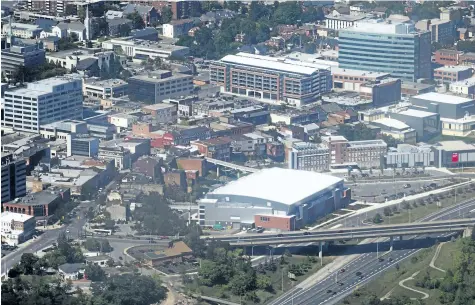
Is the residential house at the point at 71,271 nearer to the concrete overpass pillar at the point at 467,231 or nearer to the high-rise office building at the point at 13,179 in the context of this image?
the high-rise office building at the point at 13,179

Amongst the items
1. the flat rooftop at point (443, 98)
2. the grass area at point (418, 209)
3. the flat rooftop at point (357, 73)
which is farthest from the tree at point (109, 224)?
the flat rooftop at point (357, 73)

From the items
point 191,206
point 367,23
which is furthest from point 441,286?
point 367,23

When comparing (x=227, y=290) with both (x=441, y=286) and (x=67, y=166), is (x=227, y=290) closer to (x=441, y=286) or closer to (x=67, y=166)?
(x=441, y=286)

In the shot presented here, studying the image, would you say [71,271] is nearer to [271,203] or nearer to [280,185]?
[271,203]

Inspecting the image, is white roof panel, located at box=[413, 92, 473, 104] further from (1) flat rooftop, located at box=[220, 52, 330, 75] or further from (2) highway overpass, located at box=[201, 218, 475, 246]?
(2) highway overpass, located at box=[201, 218, 475, 246]

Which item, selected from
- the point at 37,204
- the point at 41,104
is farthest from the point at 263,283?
the point at 41,104

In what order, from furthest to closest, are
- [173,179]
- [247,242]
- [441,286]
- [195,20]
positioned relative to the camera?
1. [195,20]
2. [173,179]
3. [247,242]
4. [441,286]
